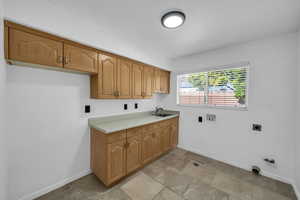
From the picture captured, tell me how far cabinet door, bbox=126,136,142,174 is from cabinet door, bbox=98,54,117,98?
845mm

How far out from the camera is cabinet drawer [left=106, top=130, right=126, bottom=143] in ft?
5.19

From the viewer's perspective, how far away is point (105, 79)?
6.03 feet

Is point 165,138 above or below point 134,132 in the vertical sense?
below

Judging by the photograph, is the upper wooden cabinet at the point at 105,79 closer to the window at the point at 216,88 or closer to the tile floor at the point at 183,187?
the tile floor at the point at 183,187

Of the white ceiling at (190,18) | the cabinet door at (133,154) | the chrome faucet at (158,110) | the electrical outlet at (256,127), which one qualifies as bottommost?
the cabinet door at (133,154)

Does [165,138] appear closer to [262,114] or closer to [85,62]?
[262,114]

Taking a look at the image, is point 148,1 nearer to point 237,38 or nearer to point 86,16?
point 86,16

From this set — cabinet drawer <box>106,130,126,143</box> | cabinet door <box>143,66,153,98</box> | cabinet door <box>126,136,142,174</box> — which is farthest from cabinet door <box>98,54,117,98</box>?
cabinet door <box>126,136,142,174</box>

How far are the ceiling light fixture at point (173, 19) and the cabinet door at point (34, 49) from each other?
1.36 meters

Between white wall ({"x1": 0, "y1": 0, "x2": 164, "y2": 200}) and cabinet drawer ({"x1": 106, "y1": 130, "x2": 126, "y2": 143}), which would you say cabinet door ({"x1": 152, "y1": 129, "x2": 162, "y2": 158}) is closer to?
cabinet drawer ({"x1": 106, "y1": 130, "x2": 126, "y2": 143})

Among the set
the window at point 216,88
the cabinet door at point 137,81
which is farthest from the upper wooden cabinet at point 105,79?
the window at point 216,88

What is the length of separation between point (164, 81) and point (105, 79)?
167 centimetres

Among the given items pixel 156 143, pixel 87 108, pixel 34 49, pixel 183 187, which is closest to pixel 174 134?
pixel 156 143

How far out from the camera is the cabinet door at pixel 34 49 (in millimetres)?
1143
